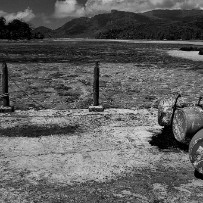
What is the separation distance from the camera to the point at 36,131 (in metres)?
8.33

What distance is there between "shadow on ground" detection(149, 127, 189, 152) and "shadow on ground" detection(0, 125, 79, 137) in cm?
203

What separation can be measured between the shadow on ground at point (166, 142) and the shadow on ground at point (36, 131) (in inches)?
79.7

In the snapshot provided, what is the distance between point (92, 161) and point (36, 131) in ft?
7.70

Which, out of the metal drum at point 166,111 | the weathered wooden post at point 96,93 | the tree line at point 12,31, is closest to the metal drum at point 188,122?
the metal drum at point 166,111

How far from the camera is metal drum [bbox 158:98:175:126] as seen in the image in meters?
7.91

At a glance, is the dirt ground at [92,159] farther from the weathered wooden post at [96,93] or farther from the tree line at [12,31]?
the tree line at [12,31]

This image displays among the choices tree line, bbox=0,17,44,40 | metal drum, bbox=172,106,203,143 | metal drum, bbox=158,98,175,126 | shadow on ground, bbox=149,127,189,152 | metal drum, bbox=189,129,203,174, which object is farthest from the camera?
tree line, bbox=0,17,44,40

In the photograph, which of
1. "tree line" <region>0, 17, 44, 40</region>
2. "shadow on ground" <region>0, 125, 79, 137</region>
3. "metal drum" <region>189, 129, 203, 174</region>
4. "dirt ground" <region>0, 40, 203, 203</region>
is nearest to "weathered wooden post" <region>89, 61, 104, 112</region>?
"dirt ground" <region>0, 40, 203, 203</region>

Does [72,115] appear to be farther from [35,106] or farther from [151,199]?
[151,199]

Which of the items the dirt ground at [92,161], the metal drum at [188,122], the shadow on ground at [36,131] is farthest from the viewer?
the shadow on ground at [36,131]

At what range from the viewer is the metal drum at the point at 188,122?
654 centimetres

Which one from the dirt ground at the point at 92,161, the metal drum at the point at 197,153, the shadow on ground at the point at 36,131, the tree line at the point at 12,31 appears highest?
the tree line at the point at 12,31

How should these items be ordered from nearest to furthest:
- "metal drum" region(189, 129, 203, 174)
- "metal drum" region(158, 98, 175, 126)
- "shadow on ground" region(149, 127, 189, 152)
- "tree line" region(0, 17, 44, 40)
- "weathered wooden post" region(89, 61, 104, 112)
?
"metal drum" region(189, 129, 203, 174), "shadow on ground" region(149, 127, 189, 152), "metal drum" region(158, 98, 175, 126), "weathered wooden post" region(89, 61, 104, 112), "tree line" region(0, 17, 44, 40)

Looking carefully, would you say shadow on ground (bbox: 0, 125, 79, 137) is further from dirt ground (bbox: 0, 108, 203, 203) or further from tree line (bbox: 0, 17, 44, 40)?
tree line (bbox: 0, 17, 44, 40)
